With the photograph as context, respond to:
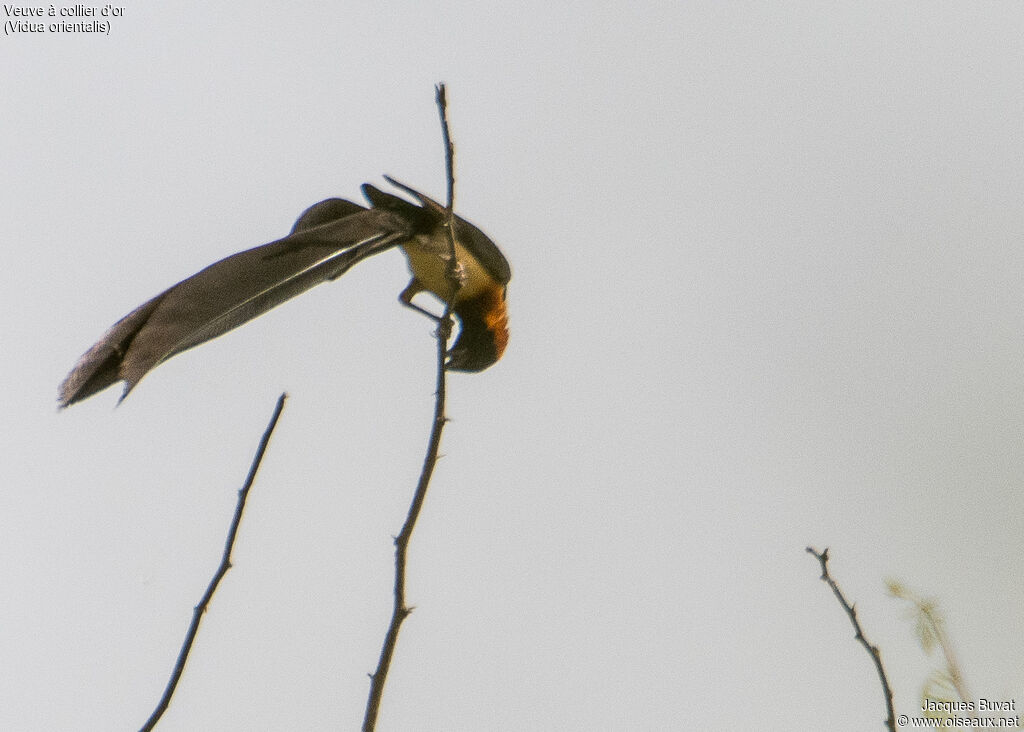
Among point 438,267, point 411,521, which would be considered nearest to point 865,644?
point 411,521

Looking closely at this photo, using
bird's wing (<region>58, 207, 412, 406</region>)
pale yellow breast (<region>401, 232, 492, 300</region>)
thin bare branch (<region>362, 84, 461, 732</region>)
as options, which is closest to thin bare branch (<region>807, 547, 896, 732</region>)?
thin bare branch (<region>362, 84, 461, 732</region>)

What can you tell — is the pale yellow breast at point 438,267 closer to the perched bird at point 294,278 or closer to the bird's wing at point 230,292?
the perched bird at point 294,278

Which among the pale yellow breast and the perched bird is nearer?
the perched bird

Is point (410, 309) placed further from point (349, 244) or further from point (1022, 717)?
point (1022, 717)

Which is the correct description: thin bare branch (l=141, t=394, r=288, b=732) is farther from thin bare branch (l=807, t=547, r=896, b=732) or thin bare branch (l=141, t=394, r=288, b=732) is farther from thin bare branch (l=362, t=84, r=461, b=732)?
thin bare branch (l=807, t=547, r=896, b=732)

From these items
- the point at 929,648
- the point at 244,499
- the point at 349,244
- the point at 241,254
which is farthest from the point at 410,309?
the point at 929,648

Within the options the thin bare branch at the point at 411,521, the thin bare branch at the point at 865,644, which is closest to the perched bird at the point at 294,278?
the thin bare branch at the point at 411,521
